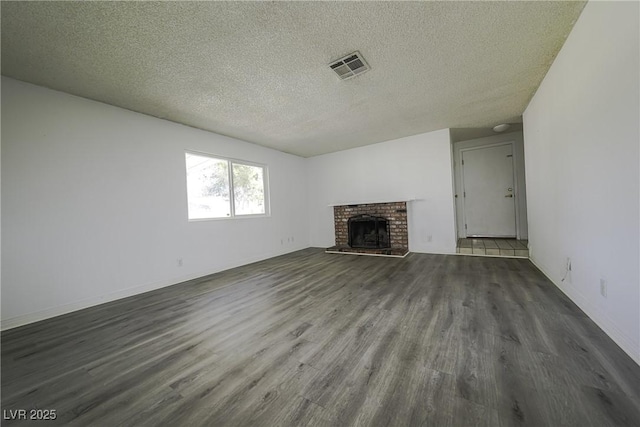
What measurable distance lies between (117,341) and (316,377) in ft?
5.74

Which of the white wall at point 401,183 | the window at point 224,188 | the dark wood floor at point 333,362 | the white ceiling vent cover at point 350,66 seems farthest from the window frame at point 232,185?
the white ceiling vent cover at point 350,66

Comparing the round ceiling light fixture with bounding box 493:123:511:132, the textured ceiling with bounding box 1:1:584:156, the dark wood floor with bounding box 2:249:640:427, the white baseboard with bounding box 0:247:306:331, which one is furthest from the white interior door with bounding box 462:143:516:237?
the white baseboard with bounding box 0:247:306:331

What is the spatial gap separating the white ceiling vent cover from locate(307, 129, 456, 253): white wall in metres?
2.83

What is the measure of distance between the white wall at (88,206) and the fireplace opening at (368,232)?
2.92 meters

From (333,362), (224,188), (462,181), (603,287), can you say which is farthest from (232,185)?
(462,181)

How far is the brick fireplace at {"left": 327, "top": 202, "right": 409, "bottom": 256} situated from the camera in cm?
479

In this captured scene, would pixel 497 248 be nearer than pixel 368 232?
Yes

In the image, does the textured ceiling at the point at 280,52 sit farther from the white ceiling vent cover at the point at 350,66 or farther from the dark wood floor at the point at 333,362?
the dark wood floor at the point at 333,362

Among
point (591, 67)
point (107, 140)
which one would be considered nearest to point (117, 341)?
point (107, 140)

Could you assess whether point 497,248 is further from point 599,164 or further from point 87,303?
point 87,303

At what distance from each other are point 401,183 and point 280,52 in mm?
3679

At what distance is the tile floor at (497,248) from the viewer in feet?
12.5

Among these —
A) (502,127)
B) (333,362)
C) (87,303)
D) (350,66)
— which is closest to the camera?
(333,362)

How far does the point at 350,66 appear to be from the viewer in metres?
2.29
